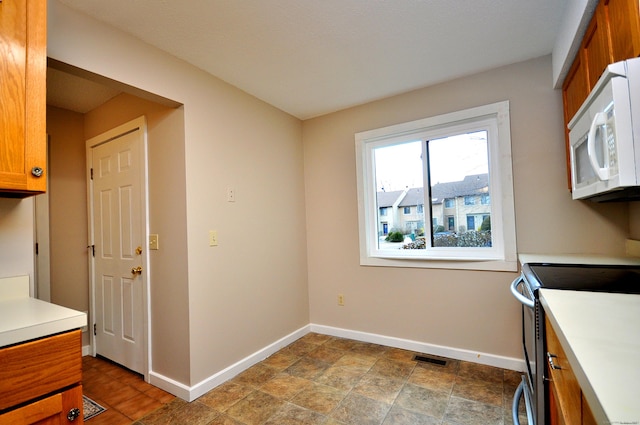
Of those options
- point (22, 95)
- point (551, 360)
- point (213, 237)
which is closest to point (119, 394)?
point (213, 237)

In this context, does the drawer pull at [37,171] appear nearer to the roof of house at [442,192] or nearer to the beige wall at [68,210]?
the beige wall at [68,210]

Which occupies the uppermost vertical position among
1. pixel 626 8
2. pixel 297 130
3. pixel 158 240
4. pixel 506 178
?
pixel 297 130

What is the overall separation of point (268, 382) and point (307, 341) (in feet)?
2.75

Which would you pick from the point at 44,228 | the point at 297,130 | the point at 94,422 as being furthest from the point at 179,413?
the point at 297,130

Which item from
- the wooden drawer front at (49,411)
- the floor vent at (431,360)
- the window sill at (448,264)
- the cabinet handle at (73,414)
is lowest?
the floor vent at (431,360)

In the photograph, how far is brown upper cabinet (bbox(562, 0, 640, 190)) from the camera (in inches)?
43.8

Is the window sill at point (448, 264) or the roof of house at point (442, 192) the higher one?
the roof of house at point (442, 192)

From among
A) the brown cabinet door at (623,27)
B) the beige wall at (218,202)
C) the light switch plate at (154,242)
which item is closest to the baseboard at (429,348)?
the beige wall at (218,202)

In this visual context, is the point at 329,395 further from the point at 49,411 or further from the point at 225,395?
the point at 49,411

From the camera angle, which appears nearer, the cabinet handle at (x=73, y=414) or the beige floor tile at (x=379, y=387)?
the cabinet handle at (x=73, y=414)

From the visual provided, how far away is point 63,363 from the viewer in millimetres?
1038

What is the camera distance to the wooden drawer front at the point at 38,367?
92 cm

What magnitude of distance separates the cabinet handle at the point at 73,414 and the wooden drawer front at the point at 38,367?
90mm

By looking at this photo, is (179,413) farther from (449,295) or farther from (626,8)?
(626,8)
